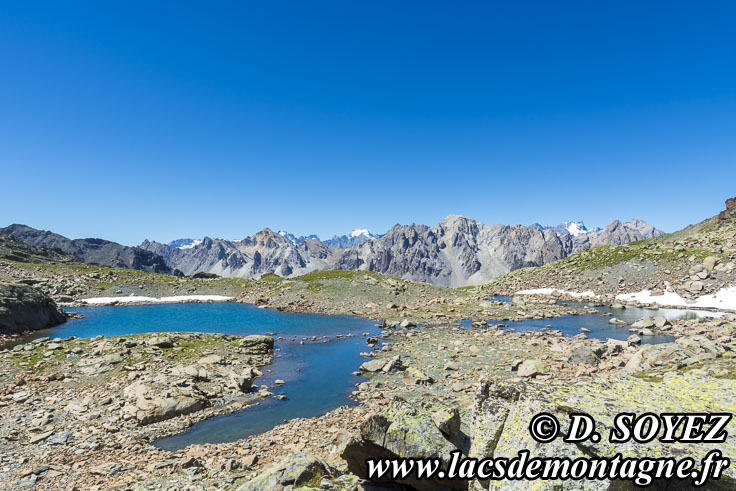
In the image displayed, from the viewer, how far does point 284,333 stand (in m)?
53.9

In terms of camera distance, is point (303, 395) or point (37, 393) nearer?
point (37, 393)

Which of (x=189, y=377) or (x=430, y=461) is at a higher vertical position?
(x=430, y=461)

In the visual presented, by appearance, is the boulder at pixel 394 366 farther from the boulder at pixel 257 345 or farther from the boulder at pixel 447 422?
the boulder at pixel 447 422

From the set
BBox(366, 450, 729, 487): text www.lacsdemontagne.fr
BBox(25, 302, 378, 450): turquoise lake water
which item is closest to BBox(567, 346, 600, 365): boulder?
BBox(25, 302, 378, 450): turquoise lake water

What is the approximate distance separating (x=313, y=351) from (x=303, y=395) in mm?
14957

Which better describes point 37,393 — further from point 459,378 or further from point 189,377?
point 459,378

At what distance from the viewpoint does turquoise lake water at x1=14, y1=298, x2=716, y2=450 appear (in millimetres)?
23125

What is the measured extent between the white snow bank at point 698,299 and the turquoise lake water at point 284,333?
23.3 feet

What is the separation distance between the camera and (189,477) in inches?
582

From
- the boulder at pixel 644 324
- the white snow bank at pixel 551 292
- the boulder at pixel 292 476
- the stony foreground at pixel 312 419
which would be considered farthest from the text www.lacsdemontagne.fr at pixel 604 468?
the white snow bank at pixel 551 292

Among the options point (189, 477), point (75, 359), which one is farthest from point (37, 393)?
point (189, 477)

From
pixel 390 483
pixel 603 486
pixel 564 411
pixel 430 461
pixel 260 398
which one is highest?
pixel 564 411

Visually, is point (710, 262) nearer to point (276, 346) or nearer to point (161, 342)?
point (276, 346)

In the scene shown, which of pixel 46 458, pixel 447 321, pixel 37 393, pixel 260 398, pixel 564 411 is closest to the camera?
pixel 564 411
